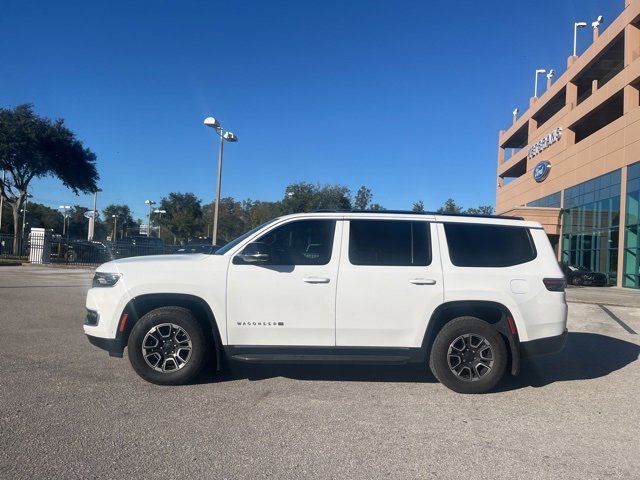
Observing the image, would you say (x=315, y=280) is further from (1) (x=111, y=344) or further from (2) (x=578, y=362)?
(2) (x=578, y=362)

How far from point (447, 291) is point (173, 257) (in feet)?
9.95

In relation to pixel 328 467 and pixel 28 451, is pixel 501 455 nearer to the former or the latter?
pixel 328 467

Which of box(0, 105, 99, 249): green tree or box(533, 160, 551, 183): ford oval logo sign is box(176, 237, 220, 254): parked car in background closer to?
box(0, 105, 99, 249): green tree

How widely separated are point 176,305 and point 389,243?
95.3 inches

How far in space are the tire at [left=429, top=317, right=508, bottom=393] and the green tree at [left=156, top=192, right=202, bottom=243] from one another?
137 ft

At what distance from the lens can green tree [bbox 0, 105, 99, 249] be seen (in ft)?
102

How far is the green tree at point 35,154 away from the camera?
102 ft

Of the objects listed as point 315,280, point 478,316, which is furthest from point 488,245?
point 315,280

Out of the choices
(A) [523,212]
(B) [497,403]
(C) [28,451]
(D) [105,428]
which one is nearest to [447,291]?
(B) [497,403]

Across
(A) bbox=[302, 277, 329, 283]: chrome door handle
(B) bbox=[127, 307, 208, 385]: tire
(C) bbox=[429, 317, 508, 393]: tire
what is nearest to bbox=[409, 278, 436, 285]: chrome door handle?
(C) bbox=[429, 317, 508, 393]: tire

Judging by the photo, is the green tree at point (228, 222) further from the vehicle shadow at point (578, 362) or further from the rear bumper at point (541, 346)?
the rear bumper at point (541, 346)

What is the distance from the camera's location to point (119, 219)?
3433 inches

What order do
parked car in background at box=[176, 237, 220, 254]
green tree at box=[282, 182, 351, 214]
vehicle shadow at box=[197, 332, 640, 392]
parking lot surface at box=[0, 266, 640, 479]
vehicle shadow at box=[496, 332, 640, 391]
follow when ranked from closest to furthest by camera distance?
parking lot surface at box=[0, 266, 640, 479], vehicle shadow at box=[197, 332, 640, 392], vehicle shadow at box=[496, 332, 640, 391], parked car in background at box=[176, 237, 220, 254], green tree at box=[282, 182, 351, 214]

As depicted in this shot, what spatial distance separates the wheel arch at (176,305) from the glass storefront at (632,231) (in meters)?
A: 28.6
